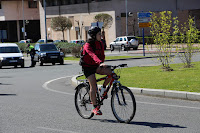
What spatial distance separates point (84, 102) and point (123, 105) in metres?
1.09

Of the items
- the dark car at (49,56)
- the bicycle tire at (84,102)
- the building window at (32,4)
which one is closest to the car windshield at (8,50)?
the dark car at (49,56)

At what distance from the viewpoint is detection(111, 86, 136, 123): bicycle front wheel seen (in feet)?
24.9

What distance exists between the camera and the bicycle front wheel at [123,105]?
24.9 ft

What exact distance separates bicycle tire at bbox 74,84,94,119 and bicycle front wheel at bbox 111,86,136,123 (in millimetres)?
682

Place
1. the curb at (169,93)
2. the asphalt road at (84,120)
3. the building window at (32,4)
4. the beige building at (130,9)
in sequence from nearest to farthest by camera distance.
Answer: the asphalt road at (84,120)
the curb at (169,93)
the beige building at (130,9)
the building window at (32,4)

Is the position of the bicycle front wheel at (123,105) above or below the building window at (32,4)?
below

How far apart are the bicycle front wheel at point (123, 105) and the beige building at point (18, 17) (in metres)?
76.6

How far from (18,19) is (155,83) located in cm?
7806

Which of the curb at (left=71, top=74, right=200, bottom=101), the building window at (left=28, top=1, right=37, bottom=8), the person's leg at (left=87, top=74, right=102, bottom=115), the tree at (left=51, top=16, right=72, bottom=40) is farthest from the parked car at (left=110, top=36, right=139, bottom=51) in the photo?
the building window at (left=28, top=1, right=37, bottom=8)

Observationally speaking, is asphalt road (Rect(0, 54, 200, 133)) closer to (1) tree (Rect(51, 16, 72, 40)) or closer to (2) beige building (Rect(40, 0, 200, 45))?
(2) beige building (Rect(40, 0, 200, 45))

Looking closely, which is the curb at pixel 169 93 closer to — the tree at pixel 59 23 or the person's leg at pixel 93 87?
the person's leg at pixel 93 87

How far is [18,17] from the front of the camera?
88625mm

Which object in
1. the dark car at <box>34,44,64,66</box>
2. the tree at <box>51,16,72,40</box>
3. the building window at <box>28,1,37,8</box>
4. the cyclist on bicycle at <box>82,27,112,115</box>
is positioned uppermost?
the building window at <box>28,1,37,8</box>

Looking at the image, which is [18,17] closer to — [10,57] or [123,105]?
[10,57]
